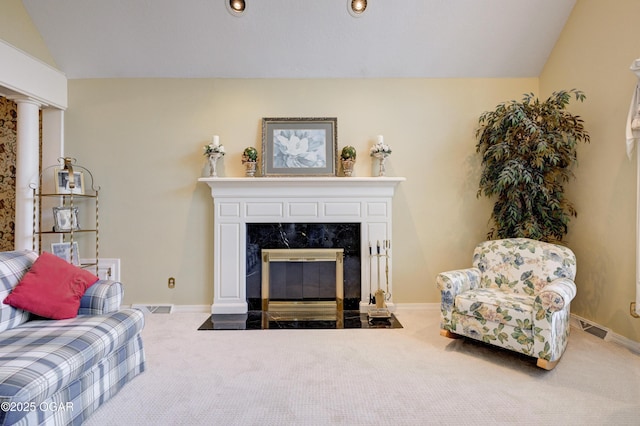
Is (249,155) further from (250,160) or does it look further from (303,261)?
(303,261)

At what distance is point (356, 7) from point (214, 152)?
214 centimetres

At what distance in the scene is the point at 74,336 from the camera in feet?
5.86

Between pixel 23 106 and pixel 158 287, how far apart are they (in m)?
2.38

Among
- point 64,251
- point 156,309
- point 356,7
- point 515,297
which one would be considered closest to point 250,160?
point 356,7

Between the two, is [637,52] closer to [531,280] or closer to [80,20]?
[531,280]

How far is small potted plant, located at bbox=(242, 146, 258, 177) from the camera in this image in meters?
3.66

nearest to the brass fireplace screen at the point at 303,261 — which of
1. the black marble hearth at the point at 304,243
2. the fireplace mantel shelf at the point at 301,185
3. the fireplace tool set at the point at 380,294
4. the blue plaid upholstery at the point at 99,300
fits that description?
the black marble hearth at the point at 304,243

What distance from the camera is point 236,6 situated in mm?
3283

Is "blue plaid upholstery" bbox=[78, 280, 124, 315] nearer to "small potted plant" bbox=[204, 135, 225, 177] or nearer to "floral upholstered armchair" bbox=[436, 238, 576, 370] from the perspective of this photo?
"small potted plant" bbox=[204, 135, 225, 177]

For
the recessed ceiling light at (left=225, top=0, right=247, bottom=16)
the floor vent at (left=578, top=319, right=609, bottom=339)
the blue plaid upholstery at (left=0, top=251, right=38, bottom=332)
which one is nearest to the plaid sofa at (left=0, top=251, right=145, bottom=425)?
the blue plaid upholstery at (left=0, top=251, right=38, bottom=332)

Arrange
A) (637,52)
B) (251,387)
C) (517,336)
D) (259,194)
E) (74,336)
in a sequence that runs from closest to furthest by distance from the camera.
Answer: (74,336), (251,387), (517,336), (637,52), (259,194)

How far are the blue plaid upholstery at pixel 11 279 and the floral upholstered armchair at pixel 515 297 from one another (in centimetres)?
301

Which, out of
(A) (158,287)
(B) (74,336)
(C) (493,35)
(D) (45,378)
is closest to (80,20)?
(A) (158,287)

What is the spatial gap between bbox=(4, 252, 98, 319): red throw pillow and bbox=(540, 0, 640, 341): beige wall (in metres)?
4.37
